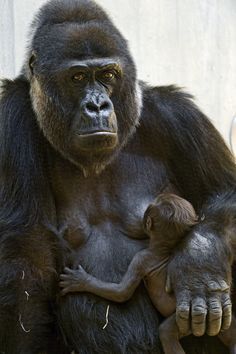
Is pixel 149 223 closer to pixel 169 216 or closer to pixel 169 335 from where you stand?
pixel 169 216

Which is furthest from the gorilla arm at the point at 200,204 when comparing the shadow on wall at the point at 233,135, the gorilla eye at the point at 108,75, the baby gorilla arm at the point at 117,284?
the shadow on wall at the point at 233,135

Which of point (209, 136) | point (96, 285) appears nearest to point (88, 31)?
point (209, 136)

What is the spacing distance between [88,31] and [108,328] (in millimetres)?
1264

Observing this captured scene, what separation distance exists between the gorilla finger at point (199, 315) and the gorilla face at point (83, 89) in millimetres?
724

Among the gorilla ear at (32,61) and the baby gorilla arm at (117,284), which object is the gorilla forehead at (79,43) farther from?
the baby gorilla arm at (117,284)

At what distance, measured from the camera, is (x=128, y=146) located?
417cm

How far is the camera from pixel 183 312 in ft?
11.9

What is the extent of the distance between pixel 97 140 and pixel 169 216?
45 centimetres

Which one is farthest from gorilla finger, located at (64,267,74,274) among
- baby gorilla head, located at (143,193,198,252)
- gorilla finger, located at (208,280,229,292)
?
gorilla finger, located at (208,280,229,292)

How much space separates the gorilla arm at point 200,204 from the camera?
3652mm

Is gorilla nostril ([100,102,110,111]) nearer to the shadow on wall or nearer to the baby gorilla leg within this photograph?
the baby gorilla leg

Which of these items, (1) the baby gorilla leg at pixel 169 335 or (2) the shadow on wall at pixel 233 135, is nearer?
(1) the baby gorilla leg at pixel 169 335

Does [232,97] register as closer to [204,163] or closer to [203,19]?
[203,19]

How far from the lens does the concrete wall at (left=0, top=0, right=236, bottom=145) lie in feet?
20.0
